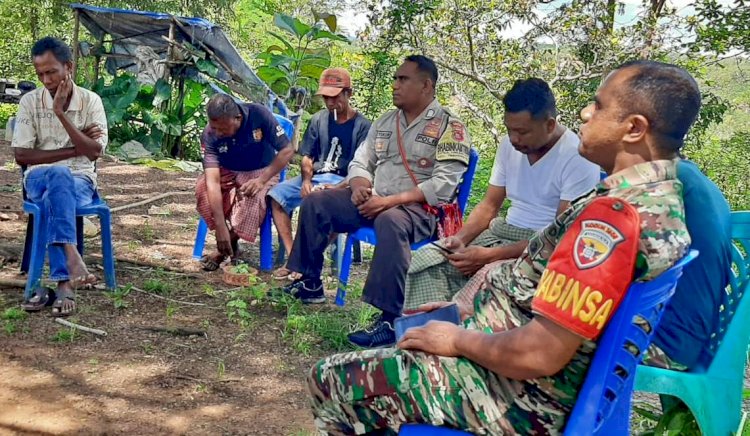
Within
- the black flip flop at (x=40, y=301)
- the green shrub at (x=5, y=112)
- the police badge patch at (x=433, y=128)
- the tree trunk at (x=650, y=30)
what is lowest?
the green shrub at (x=5, y=112)

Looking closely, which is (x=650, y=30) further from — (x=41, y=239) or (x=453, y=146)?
(x=41, y=239)

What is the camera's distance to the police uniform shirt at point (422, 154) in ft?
13.4

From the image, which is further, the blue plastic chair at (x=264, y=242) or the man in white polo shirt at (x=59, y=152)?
the blue plastic chair at (x=264, y=242)

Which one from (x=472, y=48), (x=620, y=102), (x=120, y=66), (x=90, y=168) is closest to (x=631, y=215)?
(x=620, y=102)

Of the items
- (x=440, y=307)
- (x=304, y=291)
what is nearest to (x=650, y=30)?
(x=304, y=291)

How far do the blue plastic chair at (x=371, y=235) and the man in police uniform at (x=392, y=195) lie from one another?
5 centimetres

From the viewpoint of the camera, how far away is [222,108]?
484 centimetres

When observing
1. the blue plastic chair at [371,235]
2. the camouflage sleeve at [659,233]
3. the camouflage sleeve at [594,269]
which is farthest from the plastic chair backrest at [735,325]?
the blue plastic chair at [371,235]

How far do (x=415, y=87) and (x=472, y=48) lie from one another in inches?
132

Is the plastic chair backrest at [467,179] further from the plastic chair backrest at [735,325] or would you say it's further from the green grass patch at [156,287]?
the plastic chair backrest at [735,325]

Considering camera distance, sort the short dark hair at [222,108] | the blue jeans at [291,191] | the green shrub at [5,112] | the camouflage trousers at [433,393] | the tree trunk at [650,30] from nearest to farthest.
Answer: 1. the camouflage trousers at [433,393]
2. the short dark hair at [222,108]
3. the blue jeans at [291,191]
4. the tree trunk at [650,30]
5. the green shrub at [5,112]

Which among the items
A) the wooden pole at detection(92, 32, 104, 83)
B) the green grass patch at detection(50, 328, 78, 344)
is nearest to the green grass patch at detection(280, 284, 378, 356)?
the green grass patch at detection(50, 328, 78, 344)

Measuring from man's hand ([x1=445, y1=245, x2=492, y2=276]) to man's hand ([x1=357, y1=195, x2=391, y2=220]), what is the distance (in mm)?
895

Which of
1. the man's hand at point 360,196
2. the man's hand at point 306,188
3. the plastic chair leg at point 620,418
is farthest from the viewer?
the man's hand at point 306,188
